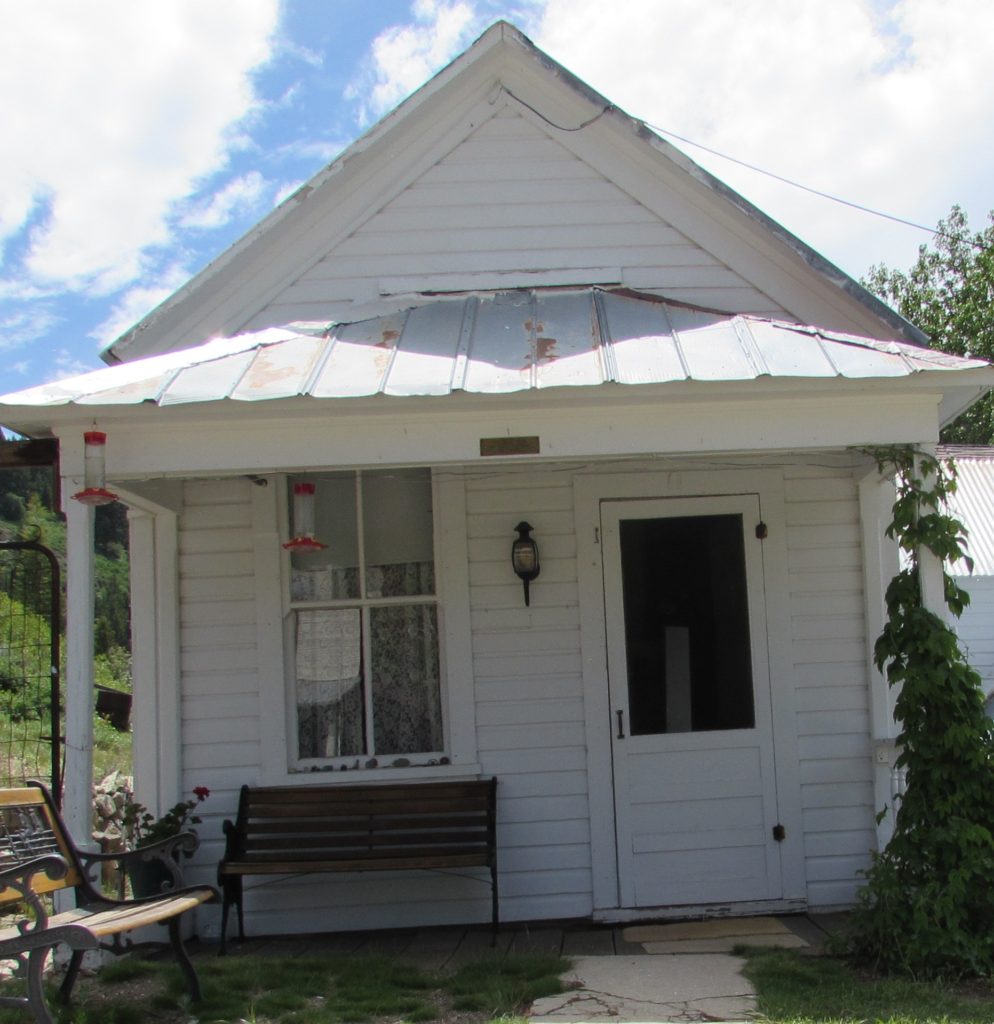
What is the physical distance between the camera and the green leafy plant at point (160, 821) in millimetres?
6230

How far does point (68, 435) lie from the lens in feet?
17.2

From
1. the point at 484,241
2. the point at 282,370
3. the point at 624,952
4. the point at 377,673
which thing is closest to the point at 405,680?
the point at 377,673

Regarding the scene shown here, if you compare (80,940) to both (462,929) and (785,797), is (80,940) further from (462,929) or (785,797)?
(785,797)

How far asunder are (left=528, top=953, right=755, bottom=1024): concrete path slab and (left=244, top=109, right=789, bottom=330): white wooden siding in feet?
12.0

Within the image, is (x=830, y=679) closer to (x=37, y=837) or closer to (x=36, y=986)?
(x=37, y=837)

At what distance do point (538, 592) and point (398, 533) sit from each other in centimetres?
89

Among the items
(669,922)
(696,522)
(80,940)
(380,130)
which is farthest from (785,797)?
(380,130)

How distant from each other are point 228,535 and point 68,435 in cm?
165

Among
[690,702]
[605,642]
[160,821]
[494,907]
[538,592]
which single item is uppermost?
[538,592]

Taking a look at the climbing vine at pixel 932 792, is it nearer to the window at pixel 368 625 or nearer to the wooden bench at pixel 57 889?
the window at pixel 368 625

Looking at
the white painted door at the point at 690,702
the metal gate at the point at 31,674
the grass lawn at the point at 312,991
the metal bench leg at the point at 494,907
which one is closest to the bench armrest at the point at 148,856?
the grass lawn at the point at 312,991

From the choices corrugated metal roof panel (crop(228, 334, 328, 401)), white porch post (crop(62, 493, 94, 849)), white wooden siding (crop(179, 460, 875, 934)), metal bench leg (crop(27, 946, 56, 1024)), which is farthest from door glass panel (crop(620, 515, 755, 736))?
metal bench leg (crop(27, 946, 56, 1024))

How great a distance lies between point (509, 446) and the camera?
5.30m

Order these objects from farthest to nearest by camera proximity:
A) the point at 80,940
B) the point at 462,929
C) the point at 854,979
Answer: the point at 462,929
the point at 854,979
the point at 80,940
